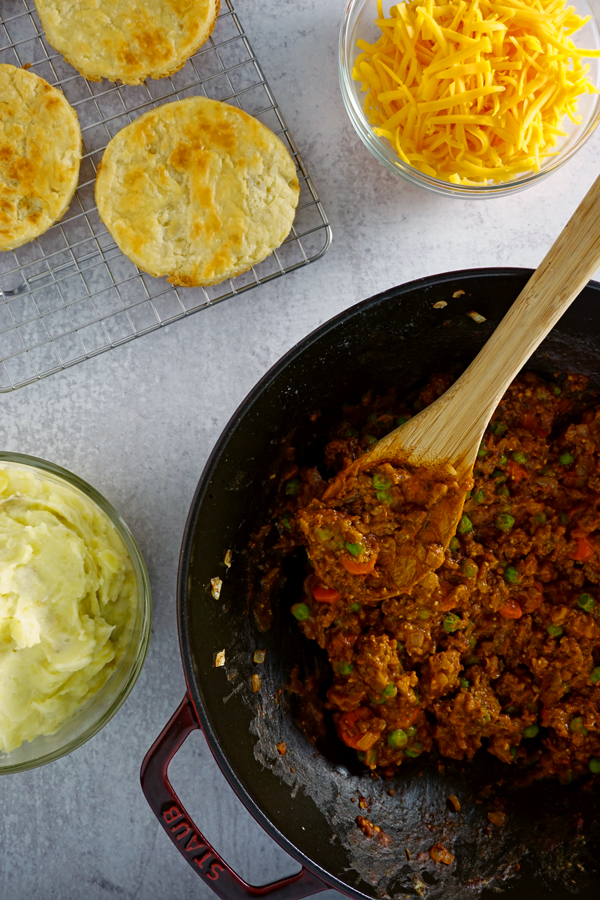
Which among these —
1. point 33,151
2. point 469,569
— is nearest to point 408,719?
point 469,569

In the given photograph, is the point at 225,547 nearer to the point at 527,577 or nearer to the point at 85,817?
the point at 527,577

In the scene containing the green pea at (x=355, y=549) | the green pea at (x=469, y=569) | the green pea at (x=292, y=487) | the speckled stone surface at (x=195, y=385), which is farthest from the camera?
the speckled stone surface at (x=195, y=385)

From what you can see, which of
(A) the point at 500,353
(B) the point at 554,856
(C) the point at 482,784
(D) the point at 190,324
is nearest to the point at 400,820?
(C) the point at 482,784

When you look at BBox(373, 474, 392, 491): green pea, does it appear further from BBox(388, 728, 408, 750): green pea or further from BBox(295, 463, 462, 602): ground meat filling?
BBox(388, 728, 408, 750): green pea

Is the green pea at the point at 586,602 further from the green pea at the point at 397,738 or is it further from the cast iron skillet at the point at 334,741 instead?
the green pea at the point at 397,738

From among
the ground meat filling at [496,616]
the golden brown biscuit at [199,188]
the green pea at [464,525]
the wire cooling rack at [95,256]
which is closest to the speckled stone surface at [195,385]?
the wire cooling rack at [95,256]

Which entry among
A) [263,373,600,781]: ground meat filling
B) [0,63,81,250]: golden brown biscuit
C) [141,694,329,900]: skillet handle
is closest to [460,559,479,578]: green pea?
[263,373,600,781]: ground meat filling
